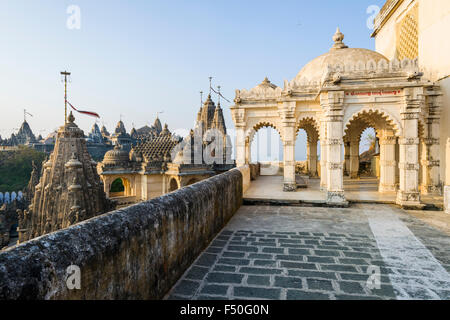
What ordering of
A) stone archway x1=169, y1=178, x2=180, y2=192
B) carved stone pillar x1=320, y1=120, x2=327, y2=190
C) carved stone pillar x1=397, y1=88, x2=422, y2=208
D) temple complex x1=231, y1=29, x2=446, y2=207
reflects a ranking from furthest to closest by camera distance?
stone archway x1=169, y1=178, x2=180, y2=192
carved stone pillar x1=320, y1=120, x2=327, y2=190
temple complex x1=231, y1=29, x2=446, y2=207
carved stone pillar x1=397, y1=88, x2=422, y2=208

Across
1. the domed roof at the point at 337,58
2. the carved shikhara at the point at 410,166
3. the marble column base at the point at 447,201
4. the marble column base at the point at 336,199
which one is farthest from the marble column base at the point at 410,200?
the domed roof at the point at 337,58

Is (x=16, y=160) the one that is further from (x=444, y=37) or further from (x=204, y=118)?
(x=444, y=37)

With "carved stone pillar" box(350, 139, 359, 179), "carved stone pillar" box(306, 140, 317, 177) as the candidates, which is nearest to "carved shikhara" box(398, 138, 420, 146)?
"carved stone pillar" box(350, 139, 359, 179)

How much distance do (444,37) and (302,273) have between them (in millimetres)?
12473

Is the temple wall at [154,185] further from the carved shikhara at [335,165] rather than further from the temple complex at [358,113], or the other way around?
the carved shikhara at [335,165]

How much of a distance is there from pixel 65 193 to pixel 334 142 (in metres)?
12.5

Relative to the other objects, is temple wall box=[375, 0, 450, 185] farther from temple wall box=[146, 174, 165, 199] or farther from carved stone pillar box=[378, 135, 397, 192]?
temple wall box=[146, 174, 165, 199]

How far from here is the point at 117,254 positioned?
2441 millimetres

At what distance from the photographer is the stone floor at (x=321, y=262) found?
349 cm

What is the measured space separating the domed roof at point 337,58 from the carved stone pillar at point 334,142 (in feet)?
13.5

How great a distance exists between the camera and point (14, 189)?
5006 centimetres

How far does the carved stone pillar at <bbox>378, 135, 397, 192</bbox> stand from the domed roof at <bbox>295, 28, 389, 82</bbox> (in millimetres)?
4121

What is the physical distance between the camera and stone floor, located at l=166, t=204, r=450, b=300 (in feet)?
11.4
